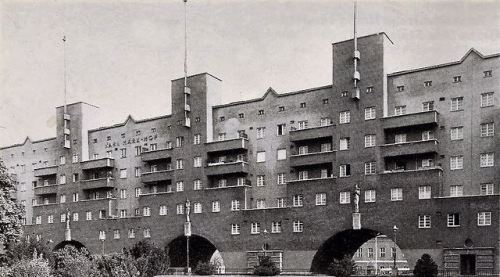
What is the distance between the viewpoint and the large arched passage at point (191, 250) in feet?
250

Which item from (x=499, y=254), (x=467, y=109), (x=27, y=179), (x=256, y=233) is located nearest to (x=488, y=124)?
(x=467, y=109)

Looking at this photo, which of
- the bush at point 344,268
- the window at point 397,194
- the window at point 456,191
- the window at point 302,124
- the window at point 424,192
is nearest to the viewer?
the bush at point 344,268

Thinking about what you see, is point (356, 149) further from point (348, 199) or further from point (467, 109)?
point (467, 109)

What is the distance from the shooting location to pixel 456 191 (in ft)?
194

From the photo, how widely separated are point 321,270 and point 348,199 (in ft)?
28.0

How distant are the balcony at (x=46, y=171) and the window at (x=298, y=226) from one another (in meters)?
42.6

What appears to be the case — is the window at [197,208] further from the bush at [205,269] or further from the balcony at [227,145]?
the bush at [205,269]

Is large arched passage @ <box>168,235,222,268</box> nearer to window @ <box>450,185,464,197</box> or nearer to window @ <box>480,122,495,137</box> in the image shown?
window @ <box>450,185,464,197</box>

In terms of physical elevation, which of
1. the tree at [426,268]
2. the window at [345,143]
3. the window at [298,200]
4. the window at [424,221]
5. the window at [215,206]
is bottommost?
the tree at [426,268]

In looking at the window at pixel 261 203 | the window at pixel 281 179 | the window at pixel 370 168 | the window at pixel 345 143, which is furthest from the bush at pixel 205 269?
the window at pixel 370 168

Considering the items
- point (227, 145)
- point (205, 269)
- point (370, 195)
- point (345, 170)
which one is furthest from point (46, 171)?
point (370, 195)

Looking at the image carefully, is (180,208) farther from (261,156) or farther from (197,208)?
(261,156)

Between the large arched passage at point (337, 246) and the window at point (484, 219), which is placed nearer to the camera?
the window at point (484, 219)

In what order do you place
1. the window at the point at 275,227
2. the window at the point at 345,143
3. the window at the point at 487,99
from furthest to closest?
the window at the point at 275,227, the window at the point at 345,143, the window at the point at 487,99
